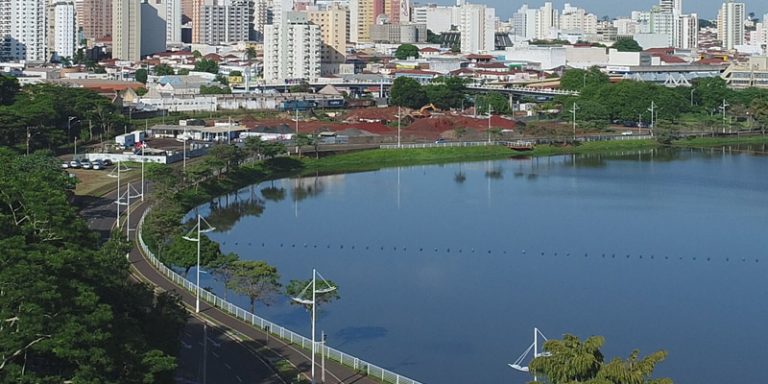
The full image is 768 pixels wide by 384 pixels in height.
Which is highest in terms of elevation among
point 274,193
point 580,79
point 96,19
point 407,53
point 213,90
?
point 96,19

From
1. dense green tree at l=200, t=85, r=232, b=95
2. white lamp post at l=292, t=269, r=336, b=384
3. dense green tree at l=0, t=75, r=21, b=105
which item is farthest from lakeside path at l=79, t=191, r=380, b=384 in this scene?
dense green tree at l=200, t=85, r=232, b=95

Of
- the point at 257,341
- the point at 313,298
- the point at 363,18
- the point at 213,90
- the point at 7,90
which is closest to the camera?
the point at 313,298

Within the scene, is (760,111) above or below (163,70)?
below

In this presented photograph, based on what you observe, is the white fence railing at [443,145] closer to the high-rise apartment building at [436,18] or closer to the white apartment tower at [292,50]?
the white apartment tower at [292,50]

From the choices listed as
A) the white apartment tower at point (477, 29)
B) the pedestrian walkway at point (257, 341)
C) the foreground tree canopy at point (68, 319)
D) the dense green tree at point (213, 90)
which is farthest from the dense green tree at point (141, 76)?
the foreground tree canopy at point (68, 319)

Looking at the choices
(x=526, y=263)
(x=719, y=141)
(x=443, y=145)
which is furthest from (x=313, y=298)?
(x=719, y=141)

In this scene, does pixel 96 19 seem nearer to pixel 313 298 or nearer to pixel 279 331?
pixel 279 331
